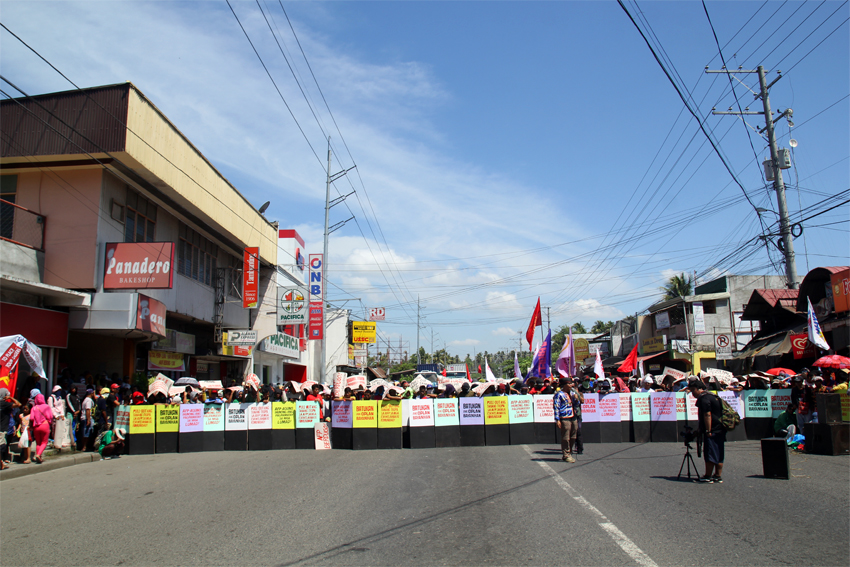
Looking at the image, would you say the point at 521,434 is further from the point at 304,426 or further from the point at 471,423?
the point at 304,426

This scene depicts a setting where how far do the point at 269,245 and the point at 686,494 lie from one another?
28.7 meters

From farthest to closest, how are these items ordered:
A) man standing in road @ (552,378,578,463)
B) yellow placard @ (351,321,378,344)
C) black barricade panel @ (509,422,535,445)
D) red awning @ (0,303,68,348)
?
yellow placard @ (351,321,378,344)
black barricade panel @ (509,422,535,445)
red awning @ (0,303,68,348)
man standing in road @ (552,378,578,463)

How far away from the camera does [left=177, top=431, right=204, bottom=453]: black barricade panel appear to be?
15.3m

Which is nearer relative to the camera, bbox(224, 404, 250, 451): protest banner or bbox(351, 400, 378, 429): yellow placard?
bbox(351, 400, 378, 429): yellow placard

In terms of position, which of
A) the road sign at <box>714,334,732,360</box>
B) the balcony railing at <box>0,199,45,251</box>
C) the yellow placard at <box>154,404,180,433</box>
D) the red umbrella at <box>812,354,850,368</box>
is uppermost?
the balcony railing at <box>0,199,45,251</box>

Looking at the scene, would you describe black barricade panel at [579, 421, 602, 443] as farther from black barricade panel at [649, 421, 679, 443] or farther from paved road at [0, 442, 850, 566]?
paved road at [0, 442, 850, 566]

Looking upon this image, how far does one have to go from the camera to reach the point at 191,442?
50.2 ft

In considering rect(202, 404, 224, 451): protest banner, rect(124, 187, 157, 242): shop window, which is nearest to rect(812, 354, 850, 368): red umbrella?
rect(202, 404, 224, 451): protest banner

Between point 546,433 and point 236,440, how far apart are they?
8.27 metres

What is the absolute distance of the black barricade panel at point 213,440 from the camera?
15.3 metres

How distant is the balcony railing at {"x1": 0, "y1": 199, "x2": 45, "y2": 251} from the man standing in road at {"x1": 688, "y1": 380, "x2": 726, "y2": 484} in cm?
1858

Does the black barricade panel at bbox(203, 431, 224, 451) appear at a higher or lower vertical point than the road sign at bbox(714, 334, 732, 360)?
lower

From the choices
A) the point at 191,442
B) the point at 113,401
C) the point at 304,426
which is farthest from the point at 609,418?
the point at 113,401

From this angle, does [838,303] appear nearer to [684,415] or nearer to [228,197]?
[684,415]
